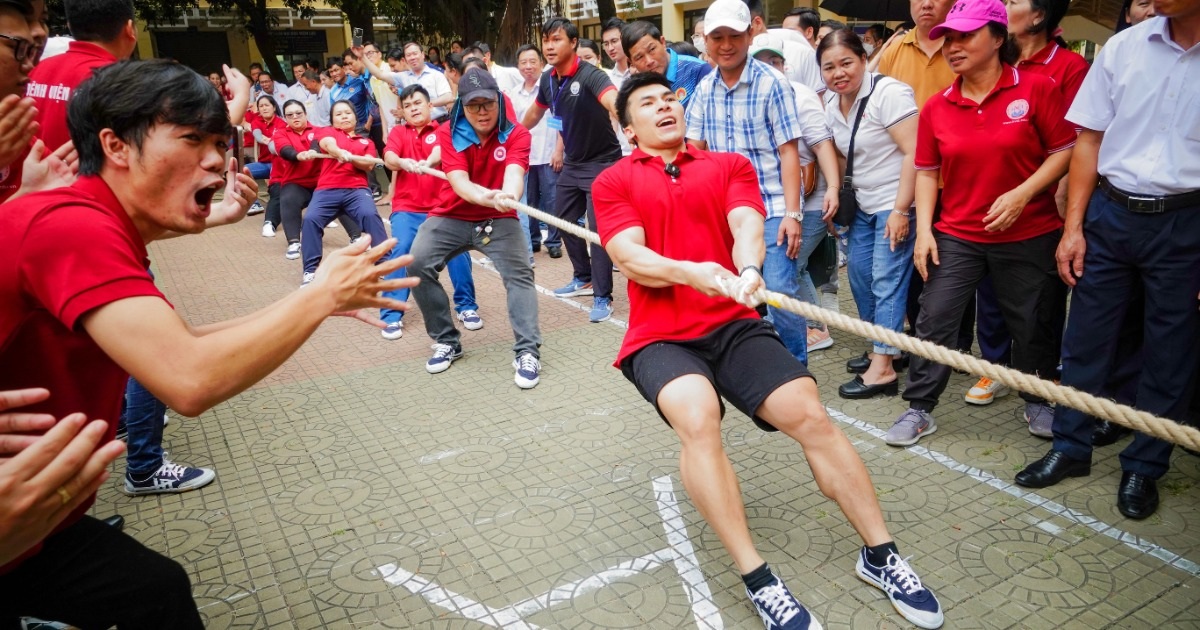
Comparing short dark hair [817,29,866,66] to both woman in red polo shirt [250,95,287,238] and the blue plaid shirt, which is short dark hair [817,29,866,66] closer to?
the blue plaid shirt

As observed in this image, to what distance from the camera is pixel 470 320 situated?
6.52 meters

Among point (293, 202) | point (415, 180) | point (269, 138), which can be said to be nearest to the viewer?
point (415, 180)

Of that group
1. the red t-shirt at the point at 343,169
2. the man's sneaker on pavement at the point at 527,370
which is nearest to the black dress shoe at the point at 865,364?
the man's sneaker on pavement at the point at 527,370

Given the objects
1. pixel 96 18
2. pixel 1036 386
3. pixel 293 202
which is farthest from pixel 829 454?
pixel 293 202

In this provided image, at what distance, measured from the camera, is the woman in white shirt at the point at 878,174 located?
436 centimetres

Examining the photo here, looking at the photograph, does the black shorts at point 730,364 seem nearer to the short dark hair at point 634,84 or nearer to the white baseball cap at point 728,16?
the short dark hair at point 634,84

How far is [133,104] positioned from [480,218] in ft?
11.3

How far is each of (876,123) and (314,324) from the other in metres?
3.56

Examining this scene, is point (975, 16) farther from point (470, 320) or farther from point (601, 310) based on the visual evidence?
point (470, 320)

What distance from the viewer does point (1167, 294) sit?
323cm

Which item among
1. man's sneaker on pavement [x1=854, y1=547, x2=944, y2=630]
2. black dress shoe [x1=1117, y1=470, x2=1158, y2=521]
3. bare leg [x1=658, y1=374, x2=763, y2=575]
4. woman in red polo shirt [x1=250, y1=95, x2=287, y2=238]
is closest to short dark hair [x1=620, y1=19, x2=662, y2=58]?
bare leg [x1=658, y1=374, x2=763, y2=575]

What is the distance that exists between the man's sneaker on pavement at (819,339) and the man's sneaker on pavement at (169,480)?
12.5 ft

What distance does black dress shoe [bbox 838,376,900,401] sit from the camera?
4.70 metres

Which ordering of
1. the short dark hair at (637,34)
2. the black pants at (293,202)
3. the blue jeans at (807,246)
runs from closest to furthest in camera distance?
the blue jeans at (807,246), the short dark hair at (637,34), the black pants at (293,202)
